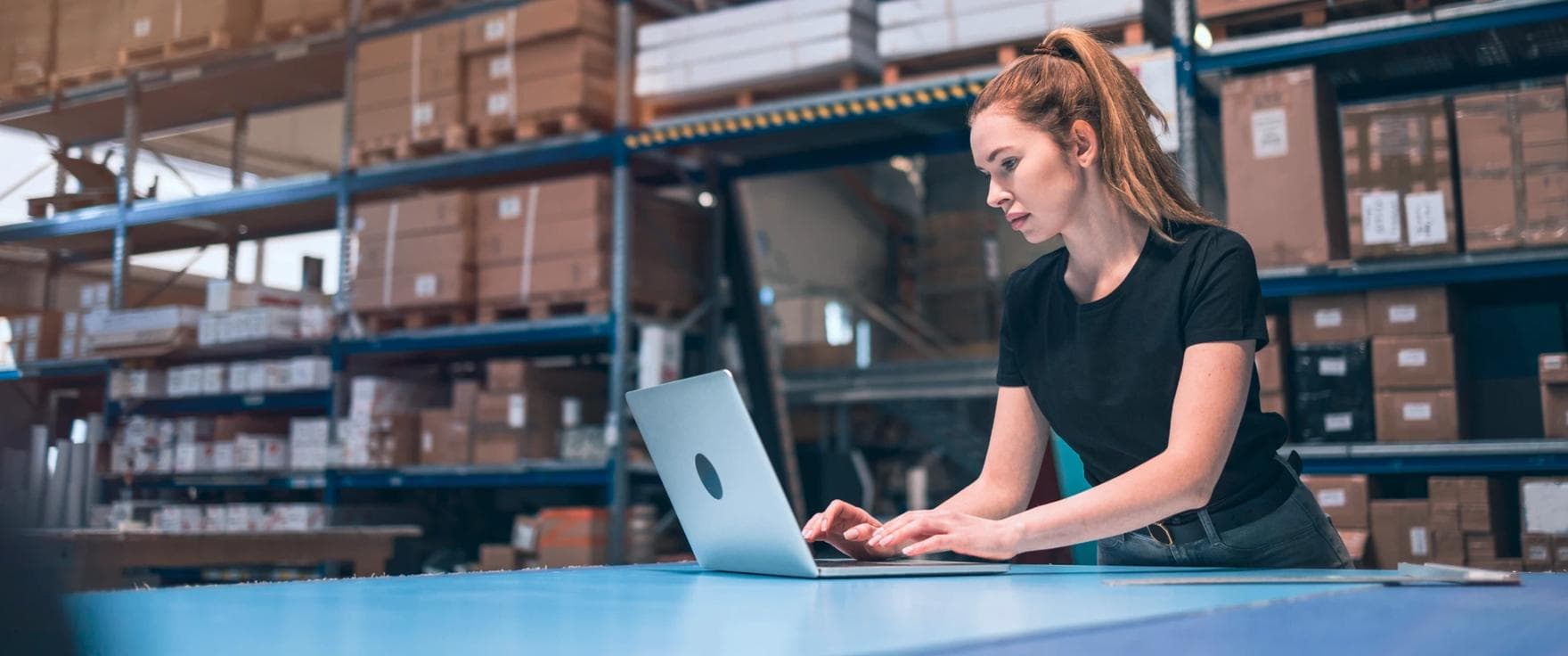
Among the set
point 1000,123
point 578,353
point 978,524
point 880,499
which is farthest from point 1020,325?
point 880,499

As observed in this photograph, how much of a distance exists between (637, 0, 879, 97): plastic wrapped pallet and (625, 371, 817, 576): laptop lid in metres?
4.68

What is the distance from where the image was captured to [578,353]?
8.43 metres

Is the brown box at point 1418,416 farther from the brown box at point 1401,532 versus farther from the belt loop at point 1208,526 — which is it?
the belt loop at point 1208,526

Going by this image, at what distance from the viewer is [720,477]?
1.67 meters

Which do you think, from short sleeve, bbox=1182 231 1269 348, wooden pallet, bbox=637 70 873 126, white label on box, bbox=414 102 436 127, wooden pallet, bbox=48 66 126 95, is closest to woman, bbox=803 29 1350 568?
short sleeve, bbox=1182 231 1269 348

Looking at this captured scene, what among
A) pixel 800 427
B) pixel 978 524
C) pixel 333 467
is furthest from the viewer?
pixel 800 427

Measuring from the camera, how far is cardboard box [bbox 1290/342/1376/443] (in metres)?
4.95

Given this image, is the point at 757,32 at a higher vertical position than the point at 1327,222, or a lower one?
higher

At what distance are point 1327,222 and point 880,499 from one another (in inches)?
215

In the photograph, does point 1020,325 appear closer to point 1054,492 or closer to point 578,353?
point 1054,492

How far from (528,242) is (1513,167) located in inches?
182

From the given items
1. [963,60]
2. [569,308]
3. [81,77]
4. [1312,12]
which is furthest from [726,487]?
[81,77]

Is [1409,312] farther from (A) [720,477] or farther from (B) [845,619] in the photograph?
(B) [845,619]

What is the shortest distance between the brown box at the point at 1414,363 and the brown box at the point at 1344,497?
0.38 m
